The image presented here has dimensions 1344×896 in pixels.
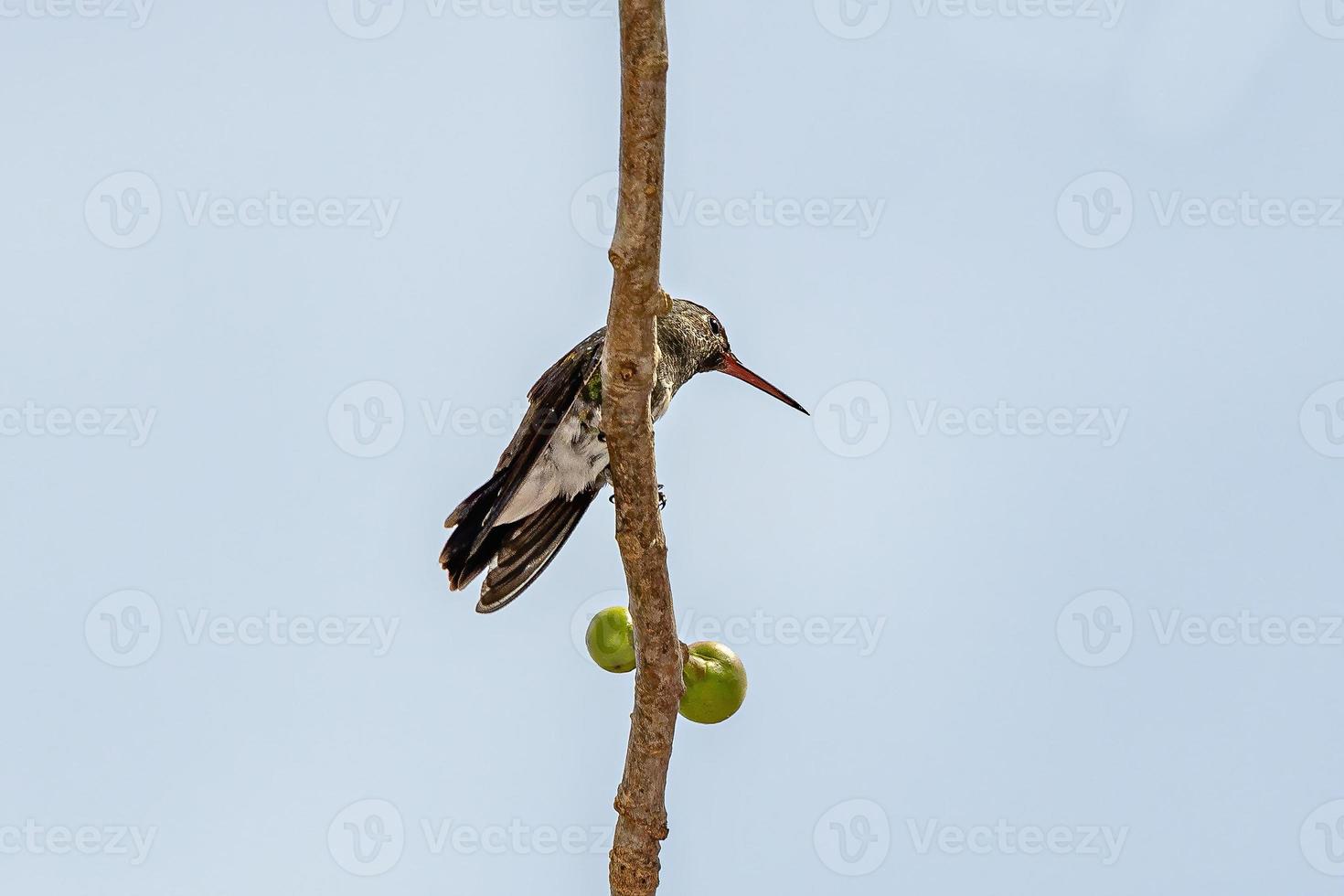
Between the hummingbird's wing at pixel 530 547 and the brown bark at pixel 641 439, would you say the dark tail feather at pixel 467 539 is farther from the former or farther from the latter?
the brown bark at pixel 641 439

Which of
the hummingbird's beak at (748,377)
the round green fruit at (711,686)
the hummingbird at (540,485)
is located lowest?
the round green fruit at (711,686)

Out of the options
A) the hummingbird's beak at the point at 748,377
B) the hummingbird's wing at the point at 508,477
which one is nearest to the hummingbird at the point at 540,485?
the hummingbird's wing at the point at 508,477

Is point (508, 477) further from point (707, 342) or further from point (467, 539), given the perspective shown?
point (707, 342)

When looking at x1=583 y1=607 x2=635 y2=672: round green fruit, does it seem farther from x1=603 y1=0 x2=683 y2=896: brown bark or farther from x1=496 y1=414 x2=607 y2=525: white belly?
x1=496 y1=414 x2=607 y2=525: white belly

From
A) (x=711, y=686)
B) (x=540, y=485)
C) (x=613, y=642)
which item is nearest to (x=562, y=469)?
(x=540, y=485)

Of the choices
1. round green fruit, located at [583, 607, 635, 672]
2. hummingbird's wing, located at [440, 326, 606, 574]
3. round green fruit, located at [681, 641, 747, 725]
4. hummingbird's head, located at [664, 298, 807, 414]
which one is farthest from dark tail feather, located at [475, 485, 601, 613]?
round green fruit, located at [681, 641, 747, 725]

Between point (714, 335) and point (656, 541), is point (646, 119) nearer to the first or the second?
point (656, 541)
